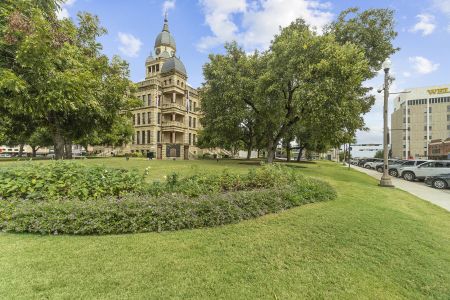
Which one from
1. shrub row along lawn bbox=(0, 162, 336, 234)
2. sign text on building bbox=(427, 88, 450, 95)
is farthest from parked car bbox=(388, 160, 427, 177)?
sign text on building bbox=(427, 88, 450, 95)

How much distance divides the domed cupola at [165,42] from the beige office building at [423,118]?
3248 inches

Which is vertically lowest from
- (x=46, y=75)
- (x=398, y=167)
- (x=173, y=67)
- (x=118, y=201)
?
(x=398, y=167)

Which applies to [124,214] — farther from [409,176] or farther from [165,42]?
[165,42]

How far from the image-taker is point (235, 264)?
12.3 ft

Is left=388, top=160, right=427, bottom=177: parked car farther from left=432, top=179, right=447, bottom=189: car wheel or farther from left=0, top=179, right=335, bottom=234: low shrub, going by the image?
left=0, top=179, right=335, bottom=234: low shrub

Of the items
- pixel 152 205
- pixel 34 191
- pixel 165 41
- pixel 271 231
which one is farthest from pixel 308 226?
pixel 165 41

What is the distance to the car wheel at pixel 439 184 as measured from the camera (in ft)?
53.1

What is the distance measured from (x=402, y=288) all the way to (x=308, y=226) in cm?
196

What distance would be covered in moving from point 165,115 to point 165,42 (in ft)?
79.9

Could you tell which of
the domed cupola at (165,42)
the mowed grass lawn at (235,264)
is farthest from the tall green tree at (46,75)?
the domed cupola at (165,42)

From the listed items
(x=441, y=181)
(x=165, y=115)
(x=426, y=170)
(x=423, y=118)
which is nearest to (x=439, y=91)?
(x=423, y=118)

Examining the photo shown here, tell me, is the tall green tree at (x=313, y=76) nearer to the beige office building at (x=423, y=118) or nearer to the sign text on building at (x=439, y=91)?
the beige office building at (x=423, y=118)

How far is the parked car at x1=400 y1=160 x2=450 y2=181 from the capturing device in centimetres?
2011

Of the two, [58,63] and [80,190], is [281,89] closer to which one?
[58,63]
